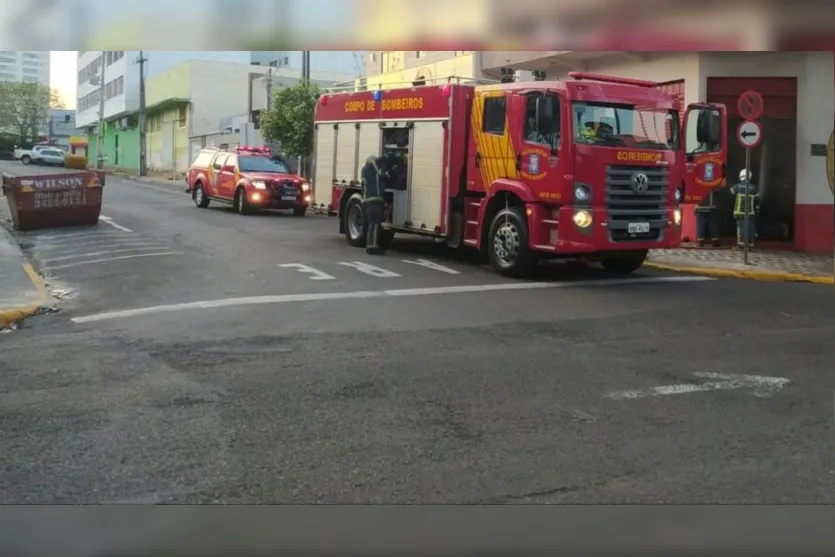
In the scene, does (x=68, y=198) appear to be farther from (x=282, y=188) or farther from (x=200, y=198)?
(x=282, y=188)

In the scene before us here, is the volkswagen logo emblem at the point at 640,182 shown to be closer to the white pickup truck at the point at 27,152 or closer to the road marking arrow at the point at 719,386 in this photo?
the road marking arrow at the point at 719,386

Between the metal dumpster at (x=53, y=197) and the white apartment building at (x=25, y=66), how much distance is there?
2.47 m

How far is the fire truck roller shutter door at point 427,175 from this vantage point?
12305 mm

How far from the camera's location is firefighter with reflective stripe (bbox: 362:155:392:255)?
37.6 ft

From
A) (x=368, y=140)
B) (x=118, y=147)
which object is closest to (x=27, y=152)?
(x=118, y=147)

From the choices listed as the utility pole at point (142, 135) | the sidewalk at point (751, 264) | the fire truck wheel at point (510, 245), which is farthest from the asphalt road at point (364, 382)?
the sidewalk at point (751, 264)

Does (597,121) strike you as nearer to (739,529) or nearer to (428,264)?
(428,264)

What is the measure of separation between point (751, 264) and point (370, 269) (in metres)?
6.41

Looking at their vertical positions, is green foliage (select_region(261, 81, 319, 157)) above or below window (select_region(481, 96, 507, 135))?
below

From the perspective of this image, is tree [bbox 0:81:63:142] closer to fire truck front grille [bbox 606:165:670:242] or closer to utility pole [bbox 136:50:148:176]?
utility pole [bbox 136:50:148:176]

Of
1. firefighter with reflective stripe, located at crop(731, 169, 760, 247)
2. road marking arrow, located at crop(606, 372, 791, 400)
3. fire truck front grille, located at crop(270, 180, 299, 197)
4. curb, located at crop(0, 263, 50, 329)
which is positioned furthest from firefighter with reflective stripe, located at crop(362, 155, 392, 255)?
firefighter with reflective stripe, located at crop(731, 169, 760, 247)

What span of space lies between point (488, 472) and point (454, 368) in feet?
6.61

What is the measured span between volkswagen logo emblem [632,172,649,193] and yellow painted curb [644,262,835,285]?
65.1 inches

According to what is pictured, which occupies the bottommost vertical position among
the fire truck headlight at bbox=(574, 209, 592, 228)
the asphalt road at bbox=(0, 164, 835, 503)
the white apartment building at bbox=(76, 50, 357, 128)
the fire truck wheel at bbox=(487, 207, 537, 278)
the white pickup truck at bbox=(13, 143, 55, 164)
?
the asphalt road at bbox=(0, 164, 835, 503)
